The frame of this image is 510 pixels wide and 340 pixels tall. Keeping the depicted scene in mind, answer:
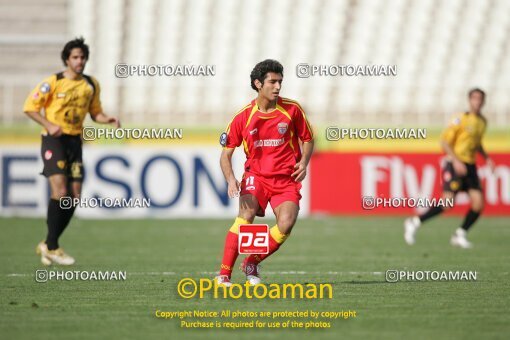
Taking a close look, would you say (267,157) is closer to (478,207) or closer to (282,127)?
(282,127)

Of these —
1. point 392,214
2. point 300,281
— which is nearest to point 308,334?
point 300,281

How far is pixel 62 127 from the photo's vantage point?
37.7ft

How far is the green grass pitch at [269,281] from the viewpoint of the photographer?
6.91 metres

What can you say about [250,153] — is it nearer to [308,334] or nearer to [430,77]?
[308,334]

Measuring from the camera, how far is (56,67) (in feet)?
75.8

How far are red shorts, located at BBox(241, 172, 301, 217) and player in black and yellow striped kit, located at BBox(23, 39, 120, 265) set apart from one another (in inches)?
103

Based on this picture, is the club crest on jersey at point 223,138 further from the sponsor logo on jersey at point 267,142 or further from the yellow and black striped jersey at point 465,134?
the yellow and black striped jersey at point 465,134

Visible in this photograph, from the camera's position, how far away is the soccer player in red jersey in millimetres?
8984

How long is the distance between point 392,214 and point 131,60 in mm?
7080

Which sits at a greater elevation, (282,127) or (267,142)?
(282,127)

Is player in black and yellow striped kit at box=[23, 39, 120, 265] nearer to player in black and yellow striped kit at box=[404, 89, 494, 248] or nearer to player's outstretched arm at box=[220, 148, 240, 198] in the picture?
player's outstretched arm at box=[220, 148, 240, 198]

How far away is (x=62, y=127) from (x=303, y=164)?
136 inches

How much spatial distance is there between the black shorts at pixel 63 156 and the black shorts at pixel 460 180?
6.14 meters

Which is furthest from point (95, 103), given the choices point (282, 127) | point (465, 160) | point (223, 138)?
point (465, 160)
